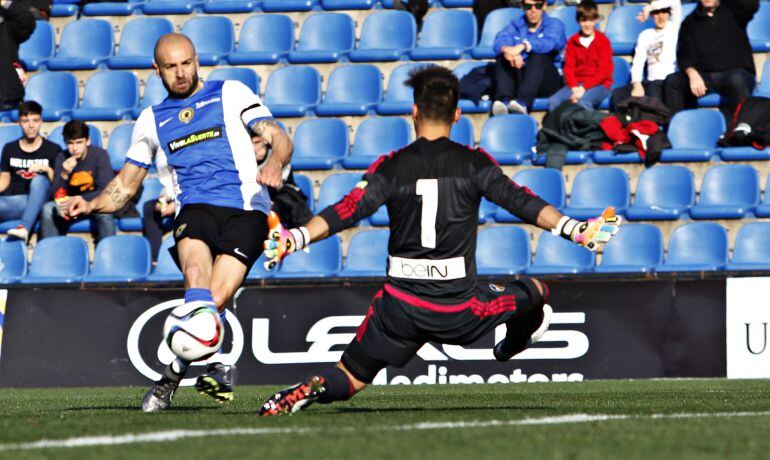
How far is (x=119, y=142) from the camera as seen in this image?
15875 millimetres

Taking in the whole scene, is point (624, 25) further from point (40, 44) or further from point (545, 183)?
point (40, 44)

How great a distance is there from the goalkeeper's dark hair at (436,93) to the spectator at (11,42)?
11199 mm

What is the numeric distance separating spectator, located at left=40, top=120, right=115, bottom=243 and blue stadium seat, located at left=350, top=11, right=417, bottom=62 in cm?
361

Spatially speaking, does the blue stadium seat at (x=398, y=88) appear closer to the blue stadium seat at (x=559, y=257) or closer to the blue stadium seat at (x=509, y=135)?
the blue stadium seat at (x=509, y=135)

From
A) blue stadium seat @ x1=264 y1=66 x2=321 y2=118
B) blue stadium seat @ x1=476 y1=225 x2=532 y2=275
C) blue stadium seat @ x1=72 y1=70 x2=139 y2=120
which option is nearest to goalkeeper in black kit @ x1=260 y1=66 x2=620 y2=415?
blue stadium seat @ x1=476 y1=225 x2=532 y2=275

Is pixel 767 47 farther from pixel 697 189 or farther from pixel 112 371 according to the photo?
pixel 112 371

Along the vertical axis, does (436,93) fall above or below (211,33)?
below

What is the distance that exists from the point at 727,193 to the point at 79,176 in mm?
6947

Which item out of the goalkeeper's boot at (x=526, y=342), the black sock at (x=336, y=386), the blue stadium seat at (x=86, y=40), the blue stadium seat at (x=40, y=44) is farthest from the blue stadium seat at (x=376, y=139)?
the black sock at (x=336, y=386)

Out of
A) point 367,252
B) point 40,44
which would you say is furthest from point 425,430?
point 40,44

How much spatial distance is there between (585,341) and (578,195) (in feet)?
7.85

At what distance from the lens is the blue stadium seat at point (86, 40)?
57.6ft

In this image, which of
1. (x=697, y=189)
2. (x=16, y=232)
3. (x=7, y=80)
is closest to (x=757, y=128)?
(x=697, y=189)

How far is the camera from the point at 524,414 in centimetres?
651
